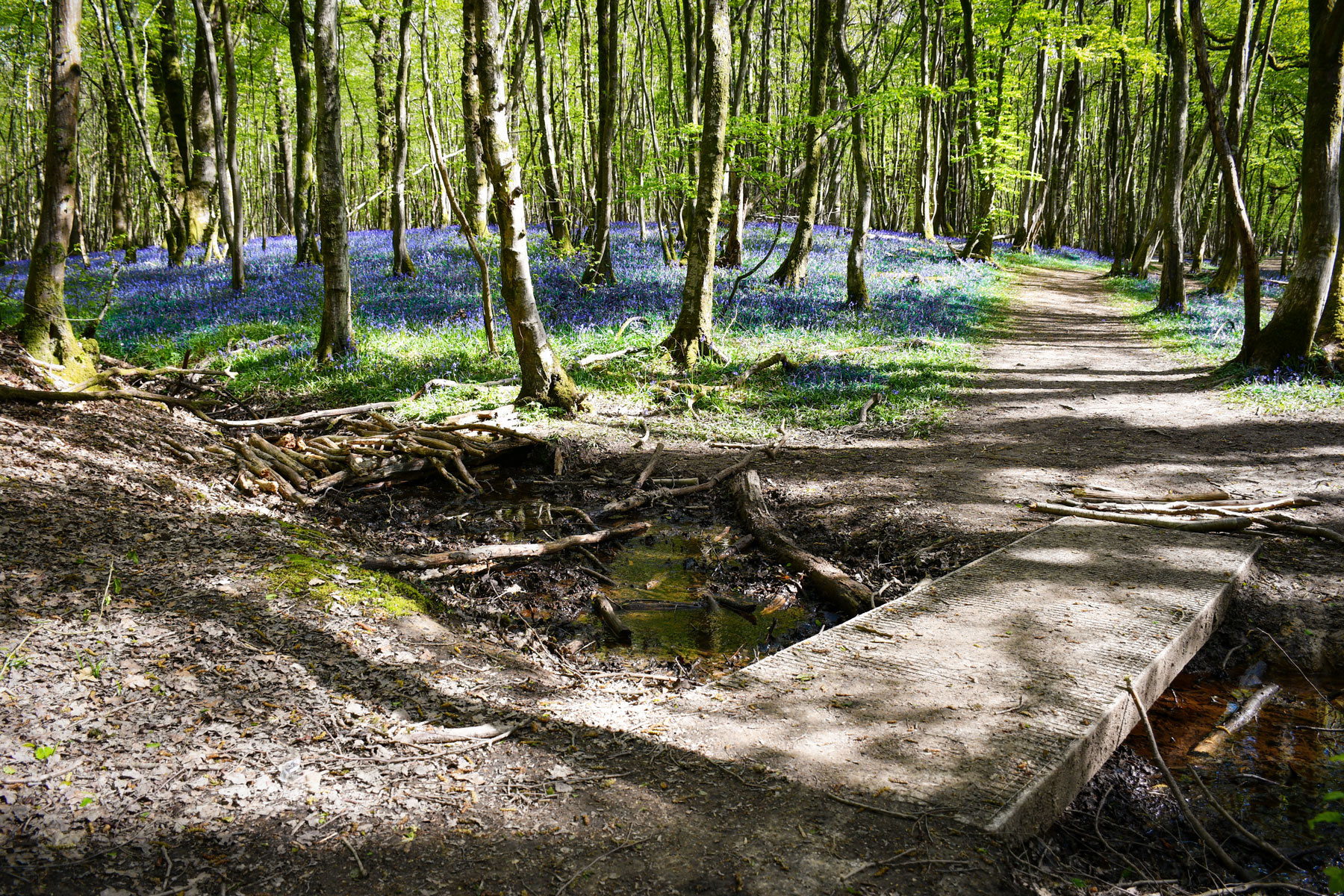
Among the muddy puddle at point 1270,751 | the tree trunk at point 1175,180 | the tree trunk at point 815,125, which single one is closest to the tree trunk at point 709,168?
the tree trunk at point 815,125

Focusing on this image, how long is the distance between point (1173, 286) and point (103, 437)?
19.7 metres

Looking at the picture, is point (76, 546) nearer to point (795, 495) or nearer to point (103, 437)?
point (103, 437)

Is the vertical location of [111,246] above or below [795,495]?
above

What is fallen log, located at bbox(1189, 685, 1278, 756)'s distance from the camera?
3.65 metres

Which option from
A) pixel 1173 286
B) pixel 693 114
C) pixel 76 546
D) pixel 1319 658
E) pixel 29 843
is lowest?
pixel 1319 658

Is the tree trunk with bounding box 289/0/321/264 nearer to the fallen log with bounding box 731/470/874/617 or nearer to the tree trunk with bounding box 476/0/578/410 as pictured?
the tree trunk with bounding box 476/0/578/410

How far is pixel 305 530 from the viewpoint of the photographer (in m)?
5.62

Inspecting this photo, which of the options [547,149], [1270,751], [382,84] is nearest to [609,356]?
[547,149]

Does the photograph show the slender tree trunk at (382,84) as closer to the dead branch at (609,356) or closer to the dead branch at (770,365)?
the dead branch at (609,356)

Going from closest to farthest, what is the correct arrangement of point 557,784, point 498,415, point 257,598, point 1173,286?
point 557,784 → point 257,598 → point 498,415 → point 1173,286

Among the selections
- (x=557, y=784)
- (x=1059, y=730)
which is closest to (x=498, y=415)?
(x=557, y=784)

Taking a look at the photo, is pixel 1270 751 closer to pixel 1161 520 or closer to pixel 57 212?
pixel 1161 520

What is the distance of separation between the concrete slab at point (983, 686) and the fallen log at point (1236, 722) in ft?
0.96

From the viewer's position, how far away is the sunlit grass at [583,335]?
10.1m
